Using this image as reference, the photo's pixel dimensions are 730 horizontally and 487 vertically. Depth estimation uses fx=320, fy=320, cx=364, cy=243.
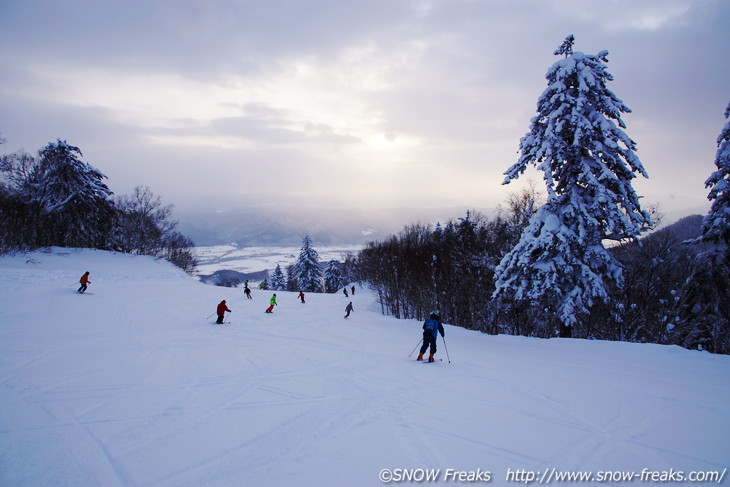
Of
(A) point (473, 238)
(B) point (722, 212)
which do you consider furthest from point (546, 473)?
(A) point (473, 238)

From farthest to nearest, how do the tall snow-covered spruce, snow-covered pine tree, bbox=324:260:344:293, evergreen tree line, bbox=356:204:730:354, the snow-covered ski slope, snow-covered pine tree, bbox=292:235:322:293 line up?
1. snow-covered pine tree, bbox=324:260:344:293
2. snow-covered pine tree, bbox=292:235:322:293
3. evergreen tree line, bbox=356:204:730:354
4. the tall snow-covered spruce
5. the snow-covered ski slope

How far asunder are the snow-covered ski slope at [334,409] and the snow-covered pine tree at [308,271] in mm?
41797

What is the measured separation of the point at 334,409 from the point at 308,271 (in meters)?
50.0

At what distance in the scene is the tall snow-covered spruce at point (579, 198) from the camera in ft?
38.6

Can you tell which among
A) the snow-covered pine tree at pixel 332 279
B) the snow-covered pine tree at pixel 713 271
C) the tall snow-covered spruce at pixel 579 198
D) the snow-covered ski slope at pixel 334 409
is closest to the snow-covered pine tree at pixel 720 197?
the snow-covered pine tree at pixel 713 271

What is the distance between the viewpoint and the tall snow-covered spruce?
38.6 feet

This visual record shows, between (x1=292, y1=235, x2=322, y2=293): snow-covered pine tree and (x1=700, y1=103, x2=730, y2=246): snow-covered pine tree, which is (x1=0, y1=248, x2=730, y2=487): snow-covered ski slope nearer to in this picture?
(x1=700, y1=103, x2=730, y2=246): snow-covered pine tree

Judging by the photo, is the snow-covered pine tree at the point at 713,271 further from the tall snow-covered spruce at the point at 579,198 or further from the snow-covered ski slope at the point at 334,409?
the snow-covered ski slope at the point at 334,409

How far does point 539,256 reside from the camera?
12641 mm

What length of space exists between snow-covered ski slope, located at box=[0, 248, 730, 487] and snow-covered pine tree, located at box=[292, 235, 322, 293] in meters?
41.8

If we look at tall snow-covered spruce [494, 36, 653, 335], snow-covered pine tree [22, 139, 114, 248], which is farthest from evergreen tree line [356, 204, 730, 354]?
snow-covered pine tree [22, 139, 114, 248]

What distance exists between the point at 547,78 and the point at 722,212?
26.9 feet

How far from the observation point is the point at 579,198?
12164mm

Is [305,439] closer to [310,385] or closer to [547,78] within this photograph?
[310,385]
